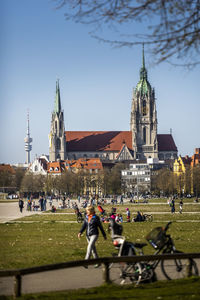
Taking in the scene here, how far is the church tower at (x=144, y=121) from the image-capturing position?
196 metres

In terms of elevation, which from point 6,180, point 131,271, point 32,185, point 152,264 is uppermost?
point 6,180

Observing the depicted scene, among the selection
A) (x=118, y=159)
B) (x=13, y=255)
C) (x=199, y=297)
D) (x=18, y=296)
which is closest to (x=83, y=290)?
(x=18, y=296)

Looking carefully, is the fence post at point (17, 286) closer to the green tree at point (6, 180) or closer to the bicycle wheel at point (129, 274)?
the bicycle wheel at point (129, 274)

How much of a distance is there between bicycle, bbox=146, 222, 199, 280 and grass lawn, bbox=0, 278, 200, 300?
71 centimetres

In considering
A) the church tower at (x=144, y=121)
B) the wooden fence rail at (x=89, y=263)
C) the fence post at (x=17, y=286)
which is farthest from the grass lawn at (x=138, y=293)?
the church tower at (x=144, y=121)

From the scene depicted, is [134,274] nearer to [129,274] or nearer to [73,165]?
[129,274]

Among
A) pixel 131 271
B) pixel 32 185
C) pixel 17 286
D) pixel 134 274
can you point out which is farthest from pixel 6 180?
pixel 17 286

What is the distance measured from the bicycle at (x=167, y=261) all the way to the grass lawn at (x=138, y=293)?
0.71 m

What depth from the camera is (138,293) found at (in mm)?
10391

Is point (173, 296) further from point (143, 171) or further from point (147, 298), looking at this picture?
point (143, 171)

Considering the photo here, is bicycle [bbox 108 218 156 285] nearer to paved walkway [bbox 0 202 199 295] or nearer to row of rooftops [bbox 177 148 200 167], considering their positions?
paved walkway [bbox 0 202 199 295]

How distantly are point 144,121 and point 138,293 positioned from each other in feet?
613

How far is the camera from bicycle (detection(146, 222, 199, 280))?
11820 mm

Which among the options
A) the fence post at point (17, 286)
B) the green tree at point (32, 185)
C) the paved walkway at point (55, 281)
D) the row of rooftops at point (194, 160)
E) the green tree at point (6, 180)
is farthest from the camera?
the green tree at point (6, 180)
